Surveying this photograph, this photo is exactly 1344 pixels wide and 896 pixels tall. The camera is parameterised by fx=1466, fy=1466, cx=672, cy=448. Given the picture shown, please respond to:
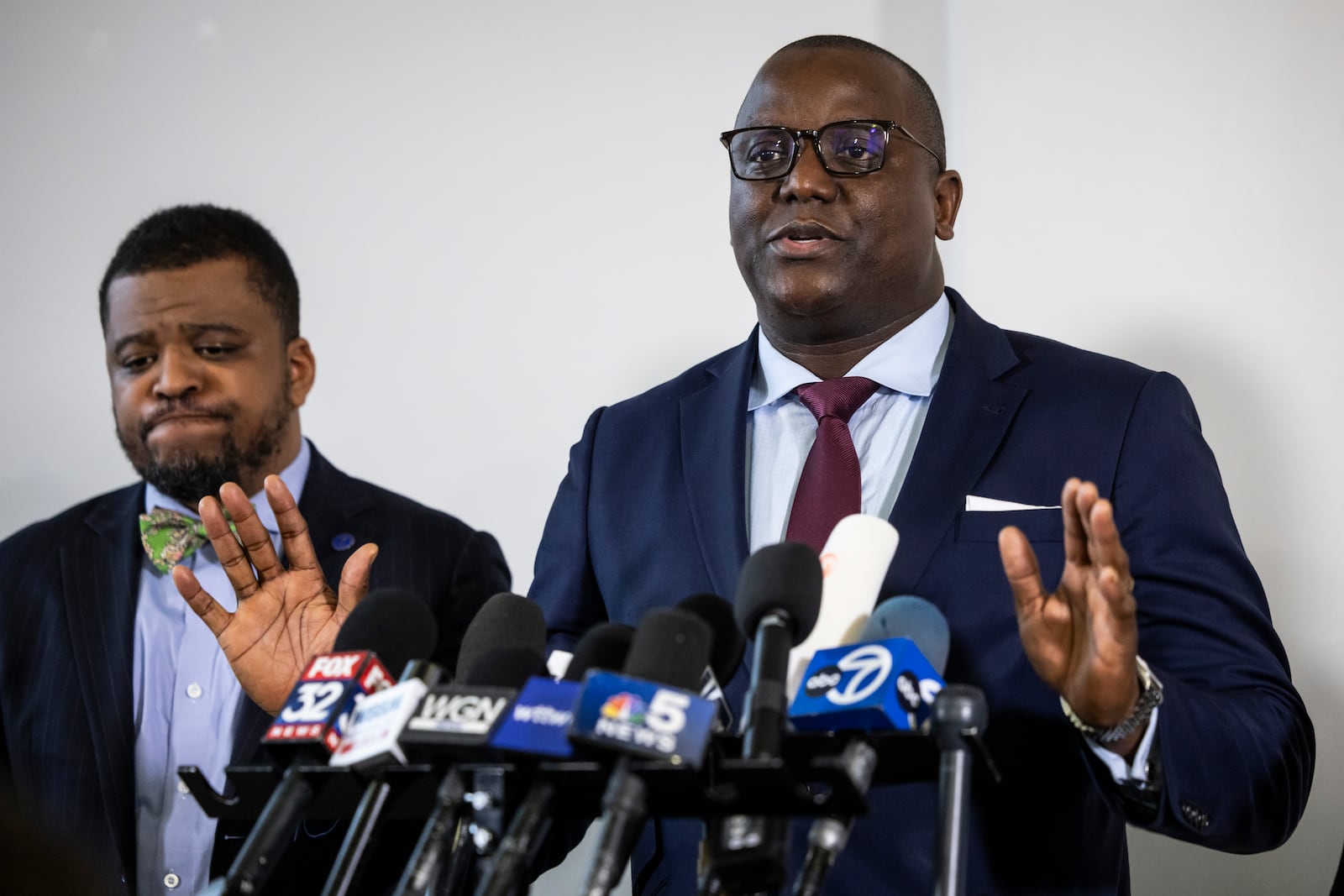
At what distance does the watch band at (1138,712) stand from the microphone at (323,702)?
2.47 ft

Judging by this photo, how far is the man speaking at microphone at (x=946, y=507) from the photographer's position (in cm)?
177

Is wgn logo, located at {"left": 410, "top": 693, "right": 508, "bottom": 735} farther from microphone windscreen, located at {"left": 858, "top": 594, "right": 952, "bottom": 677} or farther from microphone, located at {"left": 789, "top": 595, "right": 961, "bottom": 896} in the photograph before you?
microphone windscreen, located at {"left": 858, "top": 594, "right": 952, "bottom": 677}

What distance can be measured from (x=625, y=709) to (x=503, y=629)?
0.41 m

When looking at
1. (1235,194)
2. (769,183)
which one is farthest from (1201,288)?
(769,183)

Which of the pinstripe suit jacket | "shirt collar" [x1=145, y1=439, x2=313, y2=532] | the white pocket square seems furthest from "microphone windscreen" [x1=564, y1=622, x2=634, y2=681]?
"shirt collar" [x1=145, y1=439, x2=313, y2=532]

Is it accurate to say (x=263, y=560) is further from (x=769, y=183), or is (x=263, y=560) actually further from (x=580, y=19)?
(x=580, y=19)

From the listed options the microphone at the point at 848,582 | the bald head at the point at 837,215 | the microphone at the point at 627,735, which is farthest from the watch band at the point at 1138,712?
the bald head at the point at 837,215

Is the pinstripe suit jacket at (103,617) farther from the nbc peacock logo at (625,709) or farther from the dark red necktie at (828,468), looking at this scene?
the nbc peacock logo at (625,709)

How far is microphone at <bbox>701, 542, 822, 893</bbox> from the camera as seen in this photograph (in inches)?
49.3

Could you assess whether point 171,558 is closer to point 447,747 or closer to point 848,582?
point 848,582

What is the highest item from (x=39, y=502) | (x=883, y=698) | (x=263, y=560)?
(x=883, y=698)

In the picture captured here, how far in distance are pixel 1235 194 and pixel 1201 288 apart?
0.20 metres

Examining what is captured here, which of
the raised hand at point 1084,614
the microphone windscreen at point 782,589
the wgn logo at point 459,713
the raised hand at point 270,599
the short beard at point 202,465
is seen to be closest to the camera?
the wgn logo at point 459,713

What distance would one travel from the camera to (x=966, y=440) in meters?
2.21
